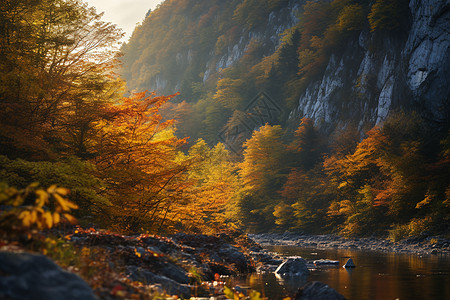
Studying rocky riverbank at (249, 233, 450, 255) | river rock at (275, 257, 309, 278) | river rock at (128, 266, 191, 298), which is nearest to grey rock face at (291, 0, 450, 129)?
rocky riverbank at (249, 233, 450, 255)

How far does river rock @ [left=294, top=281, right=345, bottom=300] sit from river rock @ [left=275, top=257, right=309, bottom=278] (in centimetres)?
497

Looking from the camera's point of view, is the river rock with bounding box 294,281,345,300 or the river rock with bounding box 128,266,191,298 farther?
the river rock with bounding box 294,281,345,300

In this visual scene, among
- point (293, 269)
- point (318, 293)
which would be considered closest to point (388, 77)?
point (293, 269)

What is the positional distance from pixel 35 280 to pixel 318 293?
6.16 m

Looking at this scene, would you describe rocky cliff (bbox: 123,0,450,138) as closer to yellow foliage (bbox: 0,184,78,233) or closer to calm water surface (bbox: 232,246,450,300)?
calm water surface (bbox: 232,246,450,300)

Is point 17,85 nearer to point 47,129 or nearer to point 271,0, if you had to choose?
point 47,129

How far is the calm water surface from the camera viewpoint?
373 inches

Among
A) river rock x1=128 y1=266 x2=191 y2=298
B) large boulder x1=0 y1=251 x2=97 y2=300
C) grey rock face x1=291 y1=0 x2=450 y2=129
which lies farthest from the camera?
grey rock face x1=291 y1=0 x2=450 y2=129

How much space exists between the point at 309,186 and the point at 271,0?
49.6 m

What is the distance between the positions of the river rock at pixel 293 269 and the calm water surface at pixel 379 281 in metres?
0.34

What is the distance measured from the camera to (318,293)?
8227 millimetres

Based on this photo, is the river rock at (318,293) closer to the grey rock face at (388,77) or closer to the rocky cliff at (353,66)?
the rocky cliff at (353,66)

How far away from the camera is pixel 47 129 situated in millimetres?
13297

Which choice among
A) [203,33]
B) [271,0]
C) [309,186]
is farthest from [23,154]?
[203,33]
